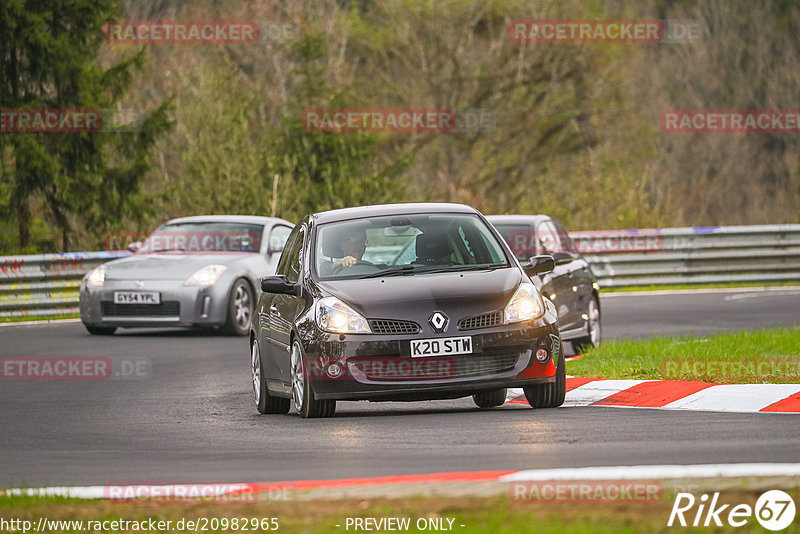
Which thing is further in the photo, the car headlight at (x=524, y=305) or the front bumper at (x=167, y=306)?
the front bumper at (x=167, y=306)

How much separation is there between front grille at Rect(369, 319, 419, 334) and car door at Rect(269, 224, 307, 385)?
2.89 feet

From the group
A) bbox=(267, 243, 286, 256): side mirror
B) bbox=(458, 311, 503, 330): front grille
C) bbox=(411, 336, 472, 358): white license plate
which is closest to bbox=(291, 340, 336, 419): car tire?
bbox=(411, 336, 472, 358): white license plate

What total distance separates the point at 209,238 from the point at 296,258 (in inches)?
368

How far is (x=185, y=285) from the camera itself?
66.8ft

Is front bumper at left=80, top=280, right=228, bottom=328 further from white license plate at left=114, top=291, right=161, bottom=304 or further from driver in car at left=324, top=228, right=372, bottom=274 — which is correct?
driver in car at left=324, top=228, right=372, bottom=274

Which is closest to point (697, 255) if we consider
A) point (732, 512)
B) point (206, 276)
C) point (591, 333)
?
point (206, 276)

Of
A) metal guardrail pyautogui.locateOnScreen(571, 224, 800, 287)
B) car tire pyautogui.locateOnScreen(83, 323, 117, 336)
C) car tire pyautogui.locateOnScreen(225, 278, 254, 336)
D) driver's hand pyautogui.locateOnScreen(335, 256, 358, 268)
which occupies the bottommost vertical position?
metal guardrail pyautogui.locateOnScreen(571, 224, 800, 287)

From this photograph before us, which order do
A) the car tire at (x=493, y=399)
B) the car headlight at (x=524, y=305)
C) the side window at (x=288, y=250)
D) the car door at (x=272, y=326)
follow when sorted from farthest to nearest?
the side window at (x=288, y=250)
the car tire at (x=493, y=399)
the car door at (x=272, y=326)
the car headlight at (x=524, y=305)

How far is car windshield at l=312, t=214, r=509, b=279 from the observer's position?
11688 mm

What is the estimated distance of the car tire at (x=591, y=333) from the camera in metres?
17.2

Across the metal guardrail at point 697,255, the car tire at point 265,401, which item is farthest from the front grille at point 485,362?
the metal guardrail at point 697,255

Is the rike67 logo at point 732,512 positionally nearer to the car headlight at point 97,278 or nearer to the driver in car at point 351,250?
the driver in car at point 351,250

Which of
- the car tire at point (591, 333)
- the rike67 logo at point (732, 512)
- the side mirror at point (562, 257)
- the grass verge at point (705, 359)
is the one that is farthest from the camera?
the car tire at point (591, 333)

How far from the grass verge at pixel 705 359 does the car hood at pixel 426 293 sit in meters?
2.23
